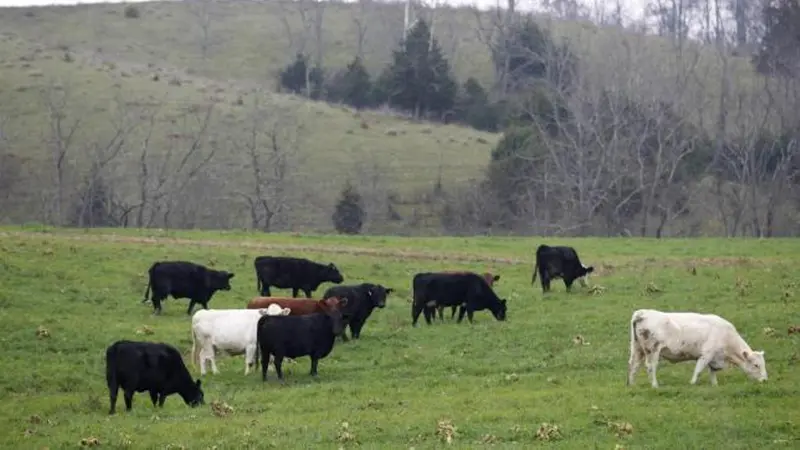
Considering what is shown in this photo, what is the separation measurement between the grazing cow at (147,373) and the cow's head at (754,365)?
9.54m

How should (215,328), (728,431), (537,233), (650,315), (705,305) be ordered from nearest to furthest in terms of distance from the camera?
(728,431), (650,315), (215,328), (705,305), (537,233)

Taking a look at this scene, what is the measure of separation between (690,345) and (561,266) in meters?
14.2

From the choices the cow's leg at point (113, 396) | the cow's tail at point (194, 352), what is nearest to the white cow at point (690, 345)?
the cow's leg at point (113, 396)

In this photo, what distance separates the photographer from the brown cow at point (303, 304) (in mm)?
24400

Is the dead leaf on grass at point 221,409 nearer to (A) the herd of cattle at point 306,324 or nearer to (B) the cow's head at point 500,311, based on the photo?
(A) the herd of cattle at point 306,324

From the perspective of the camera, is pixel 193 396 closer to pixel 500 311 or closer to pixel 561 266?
pixel 500 311

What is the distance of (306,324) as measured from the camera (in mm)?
22406

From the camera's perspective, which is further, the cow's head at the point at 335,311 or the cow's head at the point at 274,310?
the cow's head at the point at 274,310

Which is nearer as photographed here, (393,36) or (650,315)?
(650,315)

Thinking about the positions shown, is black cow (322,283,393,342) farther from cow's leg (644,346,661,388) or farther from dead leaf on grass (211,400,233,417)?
cow's leg (644,346,661,388)

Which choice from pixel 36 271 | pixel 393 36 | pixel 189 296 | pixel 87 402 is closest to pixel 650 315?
pixel 87 402

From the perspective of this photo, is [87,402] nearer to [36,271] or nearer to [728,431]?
[728,431]

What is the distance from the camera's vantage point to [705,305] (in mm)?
29000

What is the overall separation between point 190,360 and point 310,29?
96.8 meters
